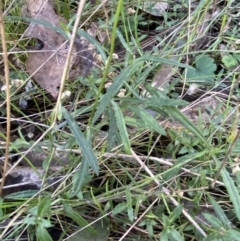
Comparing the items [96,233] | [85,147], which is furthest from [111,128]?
[96,233]

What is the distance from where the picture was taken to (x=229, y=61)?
56.4 inches

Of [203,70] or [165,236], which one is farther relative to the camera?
[203,70]

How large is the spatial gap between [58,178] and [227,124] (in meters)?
0.46

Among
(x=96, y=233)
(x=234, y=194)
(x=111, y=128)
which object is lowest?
(x=96, y=233)

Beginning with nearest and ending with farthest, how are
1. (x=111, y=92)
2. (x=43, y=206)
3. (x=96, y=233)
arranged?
(x=111, y=92) < (x=43, y=206) < (x=96, y=233)

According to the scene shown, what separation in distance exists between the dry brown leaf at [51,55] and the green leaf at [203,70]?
0.31 m

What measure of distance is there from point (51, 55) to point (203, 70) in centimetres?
47

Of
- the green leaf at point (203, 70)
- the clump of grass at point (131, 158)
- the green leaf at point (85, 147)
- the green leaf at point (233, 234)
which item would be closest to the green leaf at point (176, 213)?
the clump of grass at point (131, 158)

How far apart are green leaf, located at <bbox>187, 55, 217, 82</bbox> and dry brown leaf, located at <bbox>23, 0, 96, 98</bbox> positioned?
1.02ft

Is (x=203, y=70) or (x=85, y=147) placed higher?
(x=85, y=147)

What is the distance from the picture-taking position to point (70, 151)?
1.07m

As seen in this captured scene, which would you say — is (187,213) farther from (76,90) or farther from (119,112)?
(76,90)

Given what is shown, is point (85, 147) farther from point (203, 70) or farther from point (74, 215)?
point (203, 70)

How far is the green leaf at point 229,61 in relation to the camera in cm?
143
